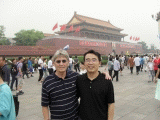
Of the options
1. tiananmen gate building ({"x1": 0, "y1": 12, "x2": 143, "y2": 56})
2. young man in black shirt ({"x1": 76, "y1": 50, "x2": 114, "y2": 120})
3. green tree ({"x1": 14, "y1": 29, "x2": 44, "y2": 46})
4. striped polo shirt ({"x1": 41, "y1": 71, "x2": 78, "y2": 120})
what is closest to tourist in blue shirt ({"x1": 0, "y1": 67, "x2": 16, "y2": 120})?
striped polo shirt ({"x1": 41, "y1": 71, "x2": 78, "y2": 120})

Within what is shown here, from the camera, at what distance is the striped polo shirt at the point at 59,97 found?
1.56m

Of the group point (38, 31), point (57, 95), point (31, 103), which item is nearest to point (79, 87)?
point (57, 95)

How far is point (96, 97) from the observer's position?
4.86 ft

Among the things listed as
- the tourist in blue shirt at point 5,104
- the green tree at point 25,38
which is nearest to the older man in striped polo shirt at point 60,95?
the tourist in blue shirt at point 5,104

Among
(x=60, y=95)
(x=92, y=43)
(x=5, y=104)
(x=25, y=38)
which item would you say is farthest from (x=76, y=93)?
(x=25, y=38)

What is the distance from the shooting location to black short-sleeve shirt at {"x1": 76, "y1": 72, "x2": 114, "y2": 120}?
4.85ft

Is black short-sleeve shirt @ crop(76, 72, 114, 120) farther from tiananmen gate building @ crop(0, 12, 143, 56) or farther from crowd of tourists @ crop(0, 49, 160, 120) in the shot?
tiananmen gate building @ crop(0, 12, 143, 56)

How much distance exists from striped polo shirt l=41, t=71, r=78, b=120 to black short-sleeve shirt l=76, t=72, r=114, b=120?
135 millimetres

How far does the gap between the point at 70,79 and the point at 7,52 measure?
51.0ft

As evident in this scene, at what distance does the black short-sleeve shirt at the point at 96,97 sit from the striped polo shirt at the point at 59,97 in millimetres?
135

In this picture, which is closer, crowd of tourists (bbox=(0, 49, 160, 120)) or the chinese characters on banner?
crowd of tourists (bbox=(0, 49, 160, 120))

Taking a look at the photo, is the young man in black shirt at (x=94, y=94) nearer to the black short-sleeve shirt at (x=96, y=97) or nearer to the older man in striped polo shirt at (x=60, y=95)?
the black short-sleeve shirt at (x=96, y=97)

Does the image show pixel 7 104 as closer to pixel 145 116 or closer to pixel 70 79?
pixel 70 79

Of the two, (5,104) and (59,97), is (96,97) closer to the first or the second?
(59,97)
